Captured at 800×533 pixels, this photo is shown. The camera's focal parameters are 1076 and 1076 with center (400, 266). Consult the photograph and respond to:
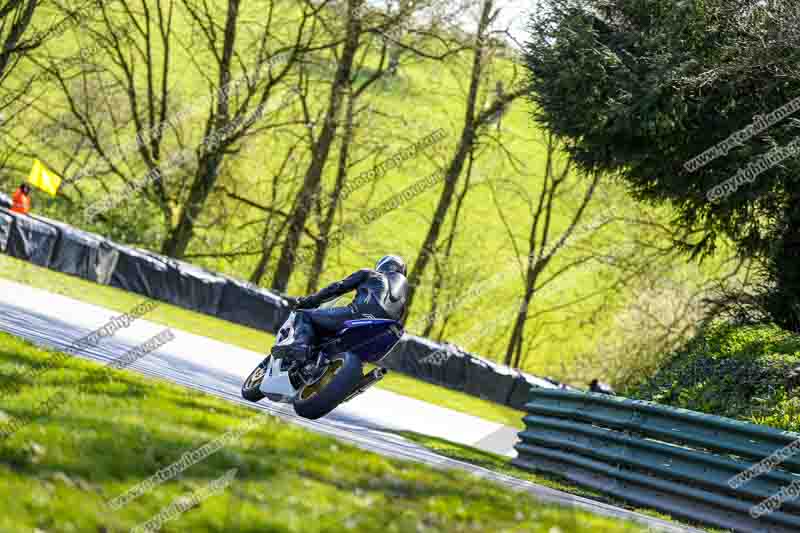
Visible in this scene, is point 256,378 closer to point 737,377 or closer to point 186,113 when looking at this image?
point 737,377

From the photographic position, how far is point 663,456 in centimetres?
1198

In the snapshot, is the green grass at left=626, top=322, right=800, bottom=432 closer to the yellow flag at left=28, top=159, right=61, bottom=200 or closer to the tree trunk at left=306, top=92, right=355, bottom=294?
the tree trunk at left=306, top=92, right=355, bottom=294

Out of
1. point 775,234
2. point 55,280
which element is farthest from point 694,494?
point 55,280

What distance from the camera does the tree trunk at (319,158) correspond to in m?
29.9

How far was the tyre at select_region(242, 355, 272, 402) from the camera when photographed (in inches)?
422

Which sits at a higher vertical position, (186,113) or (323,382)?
(186,113)

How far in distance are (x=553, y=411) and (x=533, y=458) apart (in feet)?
2.23

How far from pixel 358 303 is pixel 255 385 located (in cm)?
159

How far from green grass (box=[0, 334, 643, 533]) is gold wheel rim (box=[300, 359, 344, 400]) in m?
1.64

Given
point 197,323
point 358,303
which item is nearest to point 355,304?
point 358,303

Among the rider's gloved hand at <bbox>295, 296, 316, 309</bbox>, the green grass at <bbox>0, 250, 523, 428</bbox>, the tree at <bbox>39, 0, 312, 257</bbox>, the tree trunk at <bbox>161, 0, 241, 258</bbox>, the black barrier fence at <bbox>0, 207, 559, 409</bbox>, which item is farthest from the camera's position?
the tree at <bbox>39, 0, 312, 257</bbox>

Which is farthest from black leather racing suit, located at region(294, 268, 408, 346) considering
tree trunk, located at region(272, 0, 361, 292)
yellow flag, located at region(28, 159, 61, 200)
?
yellow flag, located at region(28, 159, 61, 200)

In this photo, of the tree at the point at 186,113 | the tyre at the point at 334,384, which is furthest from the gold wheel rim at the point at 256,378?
the tree at the point at 186,113

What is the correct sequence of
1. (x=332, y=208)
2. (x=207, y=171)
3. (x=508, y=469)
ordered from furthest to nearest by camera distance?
(x=332, y=208) → (x=207, y=171) → (x=508, y=469)
